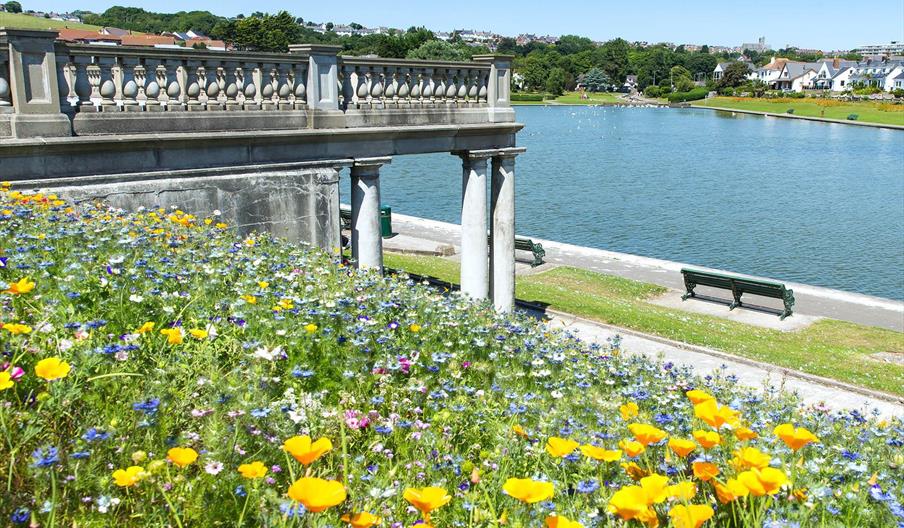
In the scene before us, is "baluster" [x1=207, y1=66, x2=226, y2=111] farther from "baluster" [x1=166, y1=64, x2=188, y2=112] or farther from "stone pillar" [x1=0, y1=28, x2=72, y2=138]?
"stone pillar" [x1=0, y1=28, x2=72, y2=138]

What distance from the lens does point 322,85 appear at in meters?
11.1

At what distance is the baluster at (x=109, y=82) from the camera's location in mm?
9319

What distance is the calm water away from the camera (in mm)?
30656

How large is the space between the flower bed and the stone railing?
228 centimetres

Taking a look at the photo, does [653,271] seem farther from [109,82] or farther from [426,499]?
[426,499]

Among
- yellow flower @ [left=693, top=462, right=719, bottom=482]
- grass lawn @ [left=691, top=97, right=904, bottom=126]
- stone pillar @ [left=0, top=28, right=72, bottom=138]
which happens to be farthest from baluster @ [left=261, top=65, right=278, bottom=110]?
grass lawn @ [left=691, top=97, right=904, bottom=126]

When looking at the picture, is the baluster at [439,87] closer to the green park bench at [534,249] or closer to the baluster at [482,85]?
the baluster at [482,85]

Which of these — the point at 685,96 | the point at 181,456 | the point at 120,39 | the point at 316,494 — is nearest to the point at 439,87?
the point at 181,456

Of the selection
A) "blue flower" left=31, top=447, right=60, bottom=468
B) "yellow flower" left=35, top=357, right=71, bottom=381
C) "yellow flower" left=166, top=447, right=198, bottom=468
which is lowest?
"blue flower" left=31, top=447, right=60, bottom=468

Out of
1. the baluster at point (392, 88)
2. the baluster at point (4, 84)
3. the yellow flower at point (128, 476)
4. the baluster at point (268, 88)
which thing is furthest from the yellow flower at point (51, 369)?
the baluster at point (392, 88)

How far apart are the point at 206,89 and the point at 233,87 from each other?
0.34m

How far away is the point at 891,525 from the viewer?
11.9ft

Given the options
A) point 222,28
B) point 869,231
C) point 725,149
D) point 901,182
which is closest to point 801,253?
point 869,231

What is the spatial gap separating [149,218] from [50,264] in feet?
9.50
